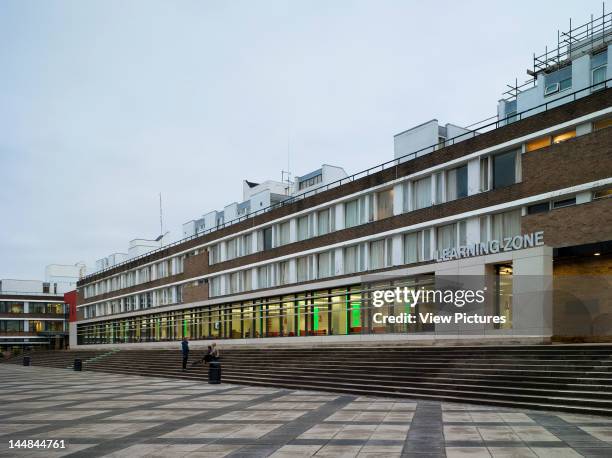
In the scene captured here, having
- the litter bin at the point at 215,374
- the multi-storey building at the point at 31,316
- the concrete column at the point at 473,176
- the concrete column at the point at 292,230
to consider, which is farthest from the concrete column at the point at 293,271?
the multi-storey building at the point at 31,316

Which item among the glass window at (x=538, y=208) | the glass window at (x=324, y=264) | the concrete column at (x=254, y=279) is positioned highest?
the glass window at (x=538, y=208)

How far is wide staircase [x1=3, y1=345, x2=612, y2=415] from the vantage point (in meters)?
19.4

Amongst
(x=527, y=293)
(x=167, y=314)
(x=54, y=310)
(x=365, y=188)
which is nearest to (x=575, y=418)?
(x=527, y=293)

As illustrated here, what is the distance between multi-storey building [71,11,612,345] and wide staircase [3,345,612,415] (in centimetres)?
466

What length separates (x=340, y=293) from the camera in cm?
4388

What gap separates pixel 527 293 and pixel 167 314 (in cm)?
4837

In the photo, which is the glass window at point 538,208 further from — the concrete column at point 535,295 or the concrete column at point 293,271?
the concrete column at point 293,271

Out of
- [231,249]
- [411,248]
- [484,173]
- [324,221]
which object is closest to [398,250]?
[411,248]

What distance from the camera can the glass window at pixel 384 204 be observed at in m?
40.9

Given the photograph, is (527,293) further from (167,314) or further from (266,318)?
(167,314)

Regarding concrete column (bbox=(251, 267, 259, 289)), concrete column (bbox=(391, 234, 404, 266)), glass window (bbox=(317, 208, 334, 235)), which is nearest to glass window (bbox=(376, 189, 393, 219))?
concrete column (bbox=(391, 234, 404, 266))

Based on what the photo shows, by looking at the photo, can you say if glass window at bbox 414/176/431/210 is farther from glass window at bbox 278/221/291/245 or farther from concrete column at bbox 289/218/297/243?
glass window at bbox 278/221/291/245

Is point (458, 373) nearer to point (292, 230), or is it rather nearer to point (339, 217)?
point (339, 217)

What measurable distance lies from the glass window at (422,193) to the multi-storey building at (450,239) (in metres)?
0.10
